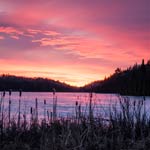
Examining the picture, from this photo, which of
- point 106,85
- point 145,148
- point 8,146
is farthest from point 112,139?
point 106,85

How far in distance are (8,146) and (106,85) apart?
12341cm

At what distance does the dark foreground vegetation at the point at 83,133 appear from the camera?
9445mm

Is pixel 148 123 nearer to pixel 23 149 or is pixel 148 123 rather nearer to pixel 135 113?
pixel 135 113

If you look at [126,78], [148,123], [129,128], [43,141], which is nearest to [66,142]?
[43,141]

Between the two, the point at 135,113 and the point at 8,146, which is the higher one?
the point at 135,113

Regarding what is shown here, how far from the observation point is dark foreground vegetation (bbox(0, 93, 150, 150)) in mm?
9445

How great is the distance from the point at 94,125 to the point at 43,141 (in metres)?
1.84

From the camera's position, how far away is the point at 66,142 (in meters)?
9.20

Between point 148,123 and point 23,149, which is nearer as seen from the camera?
point 23,149

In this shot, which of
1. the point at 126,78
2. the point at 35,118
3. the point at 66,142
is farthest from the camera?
the point at 126,78

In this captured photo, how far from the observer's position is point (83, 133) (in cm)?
976

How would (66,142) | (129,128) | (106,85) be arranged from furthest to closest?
1. (106,85)
2. (129,128)
3. (66,142)

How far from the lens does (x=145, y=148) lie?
30.2ft

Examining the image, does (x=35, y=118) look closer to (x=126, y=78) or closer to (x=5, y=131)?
(x=5, y=131)
